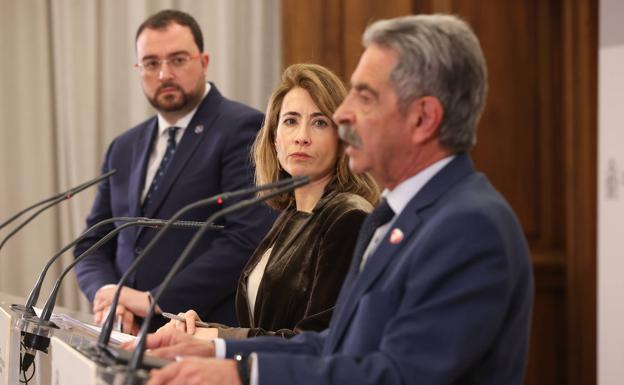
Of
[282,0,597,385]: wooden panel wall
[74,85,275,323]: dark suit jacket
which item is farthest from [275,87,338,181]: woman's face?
[282,0,597,385]: wooden panel wall

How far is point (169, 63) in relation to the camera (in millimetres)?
3840

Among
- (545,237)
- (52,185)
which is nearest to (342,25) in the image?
(545,237)

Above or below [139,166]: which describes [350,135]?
above

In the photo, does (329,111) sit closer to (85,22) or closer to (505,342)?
(505,342)

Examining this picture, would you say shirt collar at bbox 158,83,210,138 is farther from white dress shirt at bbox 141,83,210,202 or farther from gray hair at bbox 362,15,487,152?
gray hair at bbox 362,15,487,152

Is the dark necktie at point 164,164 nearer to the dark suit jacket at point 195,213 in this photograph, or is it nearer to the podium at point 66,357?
the dark suit jacket at point 195,213

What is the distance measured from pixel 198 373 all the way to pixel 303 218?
1.03m

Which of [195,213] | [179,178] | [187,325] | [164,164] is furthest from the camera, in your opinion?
[164,164]

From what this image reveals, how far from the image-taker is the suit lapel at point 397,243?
1.73 m

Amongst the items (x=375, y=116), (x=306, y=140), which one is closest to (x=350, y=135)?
(x=375, y=116)

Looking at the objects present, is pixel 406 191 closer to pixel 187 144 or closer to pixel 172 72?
pixel 187 144

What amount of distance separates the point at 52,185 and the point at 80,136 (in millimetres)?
281

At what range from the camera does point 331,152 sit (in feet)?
8.45

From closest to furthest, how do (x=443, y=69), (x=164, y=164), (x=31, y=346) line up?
(x=443, y=69) < (x=31, y=346) < (x=164, y=164)
